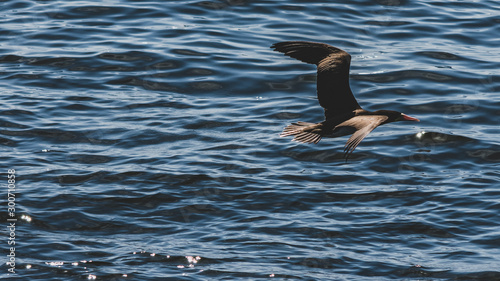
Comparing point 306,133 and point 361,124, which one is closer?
point 361,124

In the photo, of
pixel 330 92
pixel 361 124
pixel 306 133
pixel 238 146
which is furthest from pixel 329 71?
pixel 238 146

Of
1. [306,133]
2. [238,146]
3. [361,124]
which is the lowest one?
[238,146]

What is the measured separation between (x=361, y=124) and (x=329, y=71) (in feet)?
3.40

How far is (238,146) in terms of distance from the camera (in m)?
11.2

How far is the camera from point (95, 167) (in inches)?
413

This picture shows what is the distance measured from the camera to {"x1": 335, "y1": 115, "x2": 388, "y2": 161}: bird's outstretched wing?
6789 mm

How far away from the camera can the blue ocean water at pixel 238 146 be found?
339 inches

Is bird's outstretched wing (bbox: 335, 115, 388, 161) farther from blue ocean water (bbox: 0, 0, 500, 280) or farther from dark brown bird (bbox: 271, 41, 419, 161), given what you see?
blue ocean water (bbox: 0, 0, 500, 280)

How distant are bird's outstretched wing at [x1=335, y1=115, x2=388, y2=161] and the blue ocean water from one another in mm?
1532

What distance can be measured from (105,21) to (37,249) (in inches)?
304

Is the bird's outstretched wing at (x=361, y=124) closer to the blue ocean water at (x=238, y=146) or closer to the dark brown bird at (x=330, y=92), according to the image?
the dark brown bird at (x=330, y=92)

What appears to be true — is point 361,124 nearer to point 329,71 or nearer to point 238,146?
point 329,71

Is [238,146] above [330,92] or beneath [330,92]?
beneath

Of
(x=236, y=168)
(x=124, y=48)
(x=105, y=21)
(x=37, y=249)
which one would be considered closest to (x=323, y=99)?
(x=236, y=168)
